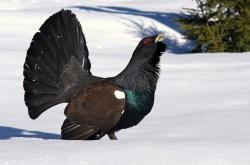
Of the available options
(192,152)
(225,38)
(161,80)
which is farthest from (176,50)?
(192,152)

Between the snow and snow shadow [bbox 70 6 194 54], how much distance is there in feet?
0.09

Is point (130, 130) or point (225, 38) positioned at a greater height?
point (130, 130)

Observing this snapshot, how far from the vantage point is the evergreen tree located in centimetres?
1214

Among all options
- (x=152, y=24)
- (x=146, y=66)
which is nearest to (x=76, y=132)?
(x=146, y=66)

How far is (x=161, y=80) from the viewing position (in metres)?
8.42

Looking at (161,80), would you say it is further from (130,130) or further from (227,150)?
(227,150)

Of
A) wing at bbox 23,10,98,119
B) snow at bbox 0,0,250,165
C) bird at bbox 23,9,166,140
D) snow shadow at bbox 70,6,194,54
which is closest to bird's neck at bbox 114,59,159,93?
bird at bbox 23,9,166,140

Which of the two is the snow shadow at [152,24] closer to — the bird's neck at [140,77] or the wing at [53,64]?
the wing at [53,64]

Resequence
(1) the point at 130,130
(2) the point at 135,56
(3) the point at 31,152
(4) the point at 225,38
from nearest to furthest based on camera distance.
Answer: (3) the point at 31,152 → (2) the point at 135,56 → (1) the point at 130,130 → (4) the point at 225,38

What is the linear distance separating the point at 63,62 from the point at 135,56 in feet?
2.51

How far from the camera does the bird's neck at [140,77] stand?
15.3 feet

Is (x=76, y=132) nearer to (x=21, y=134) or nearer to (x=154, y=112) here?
(x=21, y=134)

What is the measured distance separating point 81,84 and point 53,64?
349mm

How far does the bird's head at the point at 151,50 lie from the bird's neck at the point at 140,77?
1.2 inches
